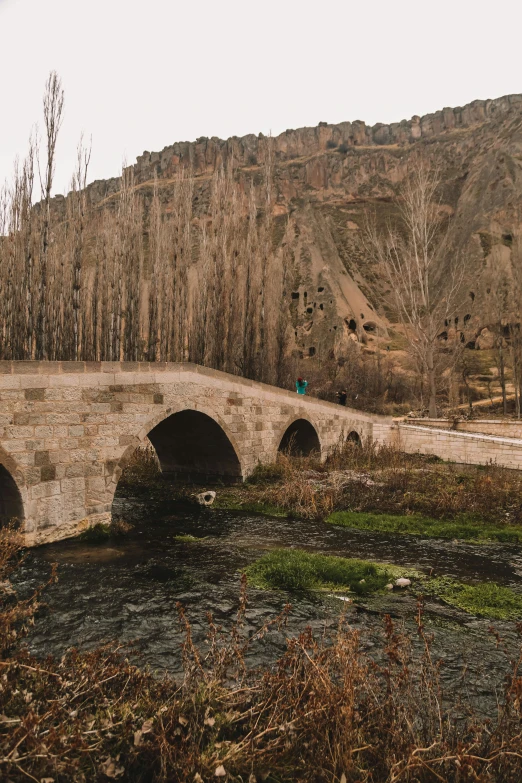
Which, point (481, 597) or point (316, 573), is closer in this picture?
point (481, 597)

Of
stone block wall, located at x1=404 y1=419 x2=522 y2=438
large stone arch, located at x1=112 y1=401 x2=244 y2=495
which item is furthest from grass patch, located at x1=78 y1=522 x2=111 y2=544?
stone block wall, located at x1=404 y1=419 x2=522 y2=438

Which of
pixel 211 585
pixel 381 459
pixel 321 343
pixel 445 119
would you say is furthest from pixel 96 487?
pixel 445 119

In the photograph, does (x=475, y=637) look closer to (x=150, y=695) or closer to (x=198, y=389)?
(x=150, y=695)

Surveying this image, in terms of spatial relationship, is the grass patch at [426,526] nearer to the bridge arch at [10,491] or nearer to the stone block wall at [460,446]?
the bridge arch at [10,491]

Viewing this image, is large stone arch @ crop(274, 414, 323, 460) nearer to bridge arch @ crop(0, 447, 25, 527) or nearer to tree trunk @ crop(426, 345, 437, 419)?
tree trunk @ crop(426, 345, 437, 419)

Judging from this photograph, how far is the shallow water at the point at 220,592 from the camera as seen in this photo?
4.69 meters

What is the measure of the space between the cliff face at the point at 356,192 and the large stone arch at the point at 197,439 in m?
10.2

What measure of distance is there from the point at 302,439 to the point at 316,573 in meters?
10.3

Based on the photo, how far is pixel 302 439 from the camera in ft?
55.6

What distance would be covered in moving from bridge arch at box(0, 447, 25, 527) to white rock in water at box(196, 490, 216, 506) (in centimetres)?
453

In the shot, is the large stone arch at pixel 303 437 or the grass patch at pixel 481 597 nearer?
the grass patch at pixel 481 597

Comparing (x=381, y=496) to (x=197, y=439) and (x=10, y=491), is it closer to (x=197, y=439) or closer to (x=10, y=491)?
(x=197, y=439)

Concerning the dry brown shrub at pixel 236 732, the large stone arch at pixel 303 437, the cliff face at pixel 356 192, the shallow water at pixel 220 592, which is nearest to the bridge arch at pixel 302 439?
the large stone arch at pixel 303 437

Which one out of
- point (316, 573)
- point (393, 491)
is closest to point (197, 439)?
point (393, 491)
